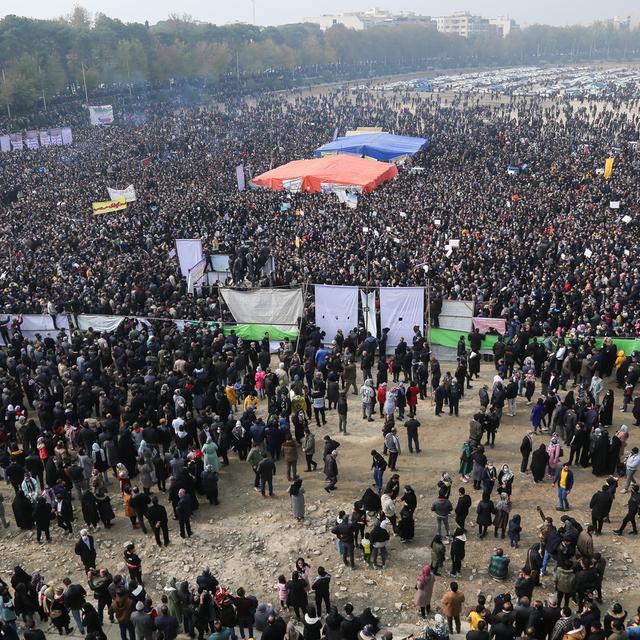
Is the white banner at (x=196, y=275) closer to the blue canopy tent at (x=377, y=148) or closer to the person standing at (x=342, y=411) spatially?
the person standing at (x=342, y=411)

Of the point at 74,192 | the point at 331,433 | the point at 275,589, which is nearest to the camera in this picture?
the point at 275,589

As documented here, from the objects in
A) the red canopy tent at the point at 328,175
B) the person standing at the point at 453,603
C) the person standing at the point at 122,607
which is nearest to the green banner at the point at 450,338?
the red canopy tent at the point at 328,175

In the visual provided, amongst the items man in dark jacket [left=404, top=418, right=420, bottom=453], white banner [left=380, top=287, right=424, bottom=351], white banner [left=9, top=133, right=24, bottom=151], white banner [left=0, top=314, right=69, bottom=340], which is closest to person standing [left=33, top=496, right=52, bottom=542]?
man in dark jacket [left=404, top=418, right=420, bottom=453]

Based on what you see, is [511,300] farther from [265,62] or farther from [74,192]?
[265,62]

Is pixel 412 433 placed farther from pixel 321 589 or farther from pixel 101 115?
pixel 101 115

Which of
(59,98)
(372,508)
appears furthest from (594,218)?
(59,98)

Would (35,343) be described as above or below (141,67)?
below

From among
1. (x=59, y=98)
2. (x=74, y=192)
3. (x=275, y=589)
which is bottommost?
(x=275, y=589)
